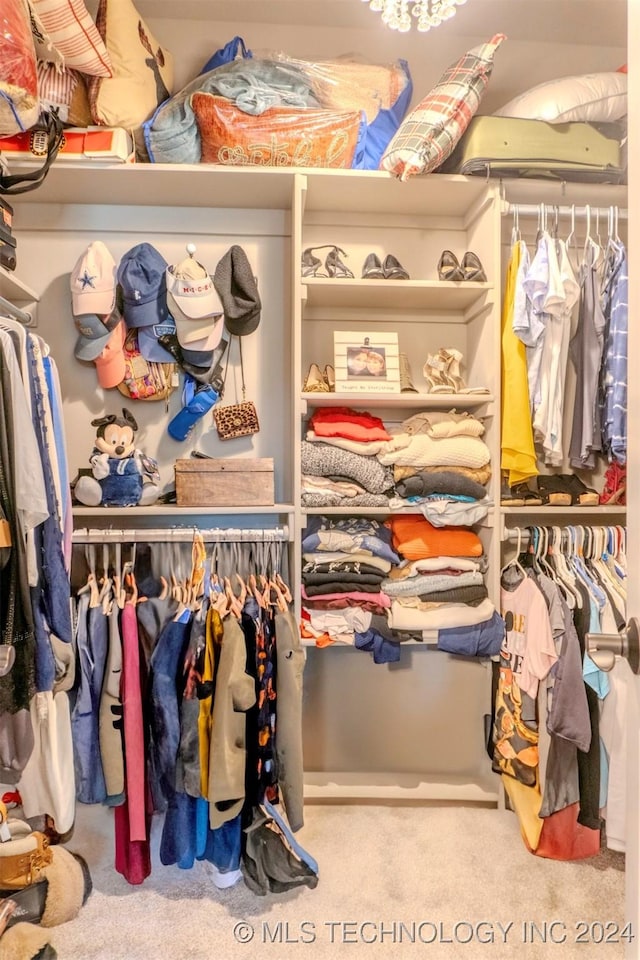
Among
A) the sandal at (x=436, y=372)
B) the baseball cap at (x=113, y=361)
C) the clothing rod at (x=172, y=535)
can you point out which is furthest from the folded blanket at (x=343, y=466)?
Result: the baseball cap at (x=113, y=361)

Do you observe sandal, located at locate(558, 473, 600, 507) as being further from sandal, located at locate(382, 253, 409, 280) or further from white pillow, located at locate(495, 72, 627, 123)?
white pillow, located at locate(495, 72, 627, 123)

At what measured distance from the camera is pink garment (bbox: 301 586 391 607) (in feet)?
6.08

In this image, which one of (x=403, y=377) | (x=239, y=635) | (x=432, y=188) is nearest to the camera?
(x=239, y=635)

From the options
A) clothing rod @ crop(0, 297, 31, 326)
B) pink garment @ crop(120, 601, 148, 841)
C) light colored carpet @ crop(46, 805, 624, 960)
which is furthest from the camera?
clothing rod @ crop(0, 297, 31, 326)

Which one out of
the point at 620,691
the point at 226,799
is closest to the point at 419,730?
the point at 620,691

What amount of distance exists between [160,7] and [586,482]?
7.56 feet

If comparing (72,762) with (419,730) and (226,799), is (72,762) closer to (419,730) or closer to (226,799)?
(226,799)

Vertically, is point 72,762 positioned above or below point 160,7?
below

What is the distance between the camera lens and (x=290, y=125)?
1734mm

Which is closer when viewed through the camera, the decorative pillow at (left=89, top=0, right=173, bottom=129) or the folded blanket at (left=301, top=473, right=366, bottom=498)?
the decorative pillow at (left=89, top=0, right=173, bottom=129)

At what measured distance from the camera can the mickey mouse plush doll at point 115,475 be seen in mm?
1771

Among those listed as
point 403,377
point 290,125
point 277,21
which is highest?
point 277,21

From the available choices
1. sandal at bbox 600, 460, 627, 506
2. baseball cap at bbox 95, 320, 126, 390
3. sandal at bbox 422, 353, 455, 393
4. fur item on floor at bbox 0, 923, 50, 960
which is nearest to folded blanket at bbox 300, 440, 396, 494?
sandal at bbox 422, 353, 455, 393

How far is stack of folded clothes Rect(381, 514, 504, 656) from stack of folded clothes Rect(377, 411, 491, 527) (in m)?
0.08
